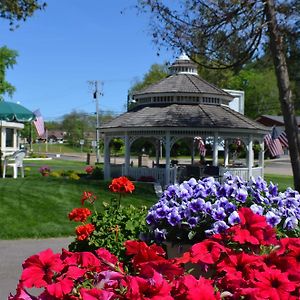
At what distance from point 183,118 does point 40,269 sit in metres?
17.9

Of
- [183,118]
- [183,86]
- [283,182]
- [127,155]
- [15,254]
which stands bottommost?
[15,254]

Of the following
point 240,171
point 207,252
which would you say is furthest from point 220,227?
point 240,171

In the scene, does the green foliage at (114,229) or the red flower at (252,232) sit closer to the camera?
the red flower at (252,232)

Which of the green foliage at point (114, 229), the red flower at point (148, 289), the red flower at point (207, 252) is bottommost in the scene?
the green foliage at point (114, 229)

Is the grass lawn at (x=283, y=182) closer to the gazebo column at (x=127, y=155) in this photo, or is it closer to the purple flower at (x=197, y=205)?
the gazebo column at (x=127, y=155)

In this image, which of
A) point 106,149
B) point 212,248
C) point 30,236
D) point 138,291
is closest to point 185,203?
point 212,248

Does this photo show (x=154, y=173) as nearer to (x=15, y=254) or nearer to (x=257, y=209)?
(x=15, y=254)

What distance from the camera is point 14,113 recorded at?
65.2 feet

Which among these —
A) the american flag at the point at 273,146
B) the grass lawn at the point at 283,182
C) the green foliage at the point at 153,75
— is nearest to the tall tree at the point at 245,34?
the grass lawn at the point at 283,182

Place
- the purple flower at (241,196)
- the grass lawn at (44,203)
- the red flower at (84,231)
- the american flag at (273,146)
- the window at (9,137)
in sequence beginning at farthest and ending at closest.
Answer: the american flag at (273,146) → the window at (9,137) → the grass lawn at (44,203) → the red flower at (84,231) → the purple flower at (241,196)

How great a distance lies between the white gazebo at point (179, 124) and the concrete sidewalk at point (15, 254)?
34.2 ft

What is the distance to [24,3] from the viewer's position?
1756cm

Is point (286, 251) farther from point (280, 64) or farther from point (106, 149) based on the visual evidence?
point (106, 149)

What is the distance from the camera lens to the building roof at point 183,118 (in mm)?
19891
